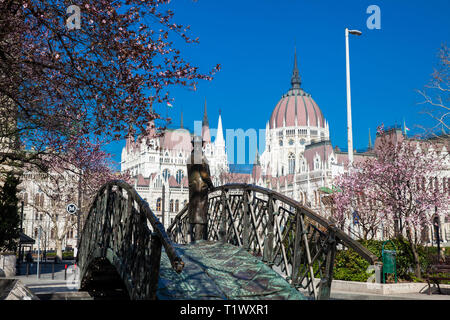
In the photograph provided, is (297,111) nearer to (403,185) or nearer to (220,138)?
(220,138)

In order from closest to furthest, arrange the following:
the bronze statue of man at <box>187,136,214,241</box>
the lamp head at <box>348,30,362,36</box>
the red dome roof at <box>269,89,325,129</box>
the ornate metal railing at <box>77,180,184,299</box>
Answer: the ornate metal railing at <box>77,180,184,299</box>, the bronze statue of man at <box>187,136,214,241</box>, the lamp head at <box>348,30,362,36</box>, the red dome roof at <box>269,89,325,129</box>

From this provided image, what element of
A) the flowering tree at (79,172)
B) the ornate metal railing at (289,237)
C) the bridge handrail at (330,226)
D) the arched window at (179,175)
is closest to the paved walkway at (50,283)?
the flowering tree at (79,172)

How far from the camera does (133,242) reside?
6836 mm

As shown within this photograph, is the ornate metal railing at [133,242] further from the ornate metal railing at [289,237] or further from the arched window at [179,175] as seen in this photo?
the arched window at [179,175]

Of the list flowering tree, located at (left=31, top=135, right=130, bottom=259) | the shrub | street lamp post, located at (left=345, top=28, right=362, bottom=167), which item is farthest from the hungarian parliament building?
the shrub

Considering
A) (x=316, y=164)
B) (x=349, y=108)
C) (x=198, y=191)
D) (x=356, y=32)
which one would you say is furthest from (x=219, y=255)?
(x=316, y=164)

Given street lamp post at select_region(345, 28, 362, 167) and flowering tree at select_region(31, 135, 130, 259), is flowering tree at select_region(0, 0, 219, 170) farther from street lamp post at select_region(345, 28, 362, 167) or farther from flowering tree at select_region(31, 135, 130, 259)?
street lamp post at select_region(345, 28, 362, 167)

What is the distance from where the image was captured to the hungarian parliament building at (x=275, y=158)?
105812mm

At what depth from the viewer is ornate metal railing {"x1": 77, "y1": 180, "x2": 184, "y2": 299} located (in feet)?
19.1

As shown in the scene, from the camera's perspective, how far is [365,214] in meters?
30.5

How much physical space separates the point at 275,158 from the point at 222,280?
13607cm

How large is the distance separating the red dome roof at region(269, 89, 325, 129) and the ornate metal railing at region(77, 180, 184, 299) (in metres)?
137
